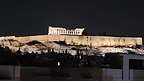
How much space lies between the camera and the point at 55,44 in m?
6.34

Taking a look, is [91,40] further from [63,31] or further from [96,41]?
[63,31]

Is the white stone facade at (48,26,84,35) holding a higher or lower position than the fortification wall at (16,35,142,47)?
higher

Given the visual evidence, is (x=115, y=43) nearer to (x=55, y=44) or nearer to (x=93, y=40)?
(x=93, y=40)

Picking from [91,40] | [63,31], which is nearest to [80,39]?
[91,40]

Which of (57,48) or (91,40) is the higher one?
(91,40)

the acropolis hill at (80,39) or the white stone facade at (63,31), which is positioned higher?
the white stone facade at (63,31)

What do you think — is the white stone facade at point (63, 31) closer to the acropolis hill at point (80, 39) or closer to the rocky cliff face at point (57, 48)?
the acropolis hill at point (80, 39)

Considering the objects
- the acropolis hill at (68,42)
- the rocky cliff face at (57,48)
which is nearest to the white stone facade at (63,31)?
the acropolis hill at (68,42)

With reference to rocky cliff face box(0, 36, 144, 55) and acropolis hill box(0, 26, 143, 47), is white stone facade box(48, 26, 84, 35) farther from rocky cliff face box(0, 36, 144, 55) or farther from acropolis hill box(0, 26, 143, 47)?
rocky cliff face box(0, 36, 144, 55)

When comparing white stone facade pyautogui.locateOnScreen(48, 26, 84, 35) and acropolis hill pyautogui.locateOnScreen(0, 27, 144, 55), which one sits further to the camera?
white stone facade pyautogui.locateOnScreen(48, 26, 84, 35)

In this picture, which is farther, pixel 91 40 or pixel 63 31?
pixel 91 40

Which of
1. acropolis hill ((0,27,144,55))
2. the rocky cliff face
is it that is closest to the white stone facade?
acropolis hill ((0,27,144,55))

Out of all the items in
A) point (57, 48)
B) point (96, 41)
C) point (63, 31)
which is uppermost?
point (63, 31)

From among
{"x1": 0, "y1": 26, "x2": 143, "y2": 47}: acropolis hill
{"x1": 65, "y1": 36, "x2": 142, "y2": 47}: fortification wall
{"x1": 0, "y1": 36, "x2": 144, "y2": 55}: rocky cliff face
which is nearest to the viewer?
{"x1": 0, "y1": 36, "x2": 144, "y2": 55}: rocky cliff face
